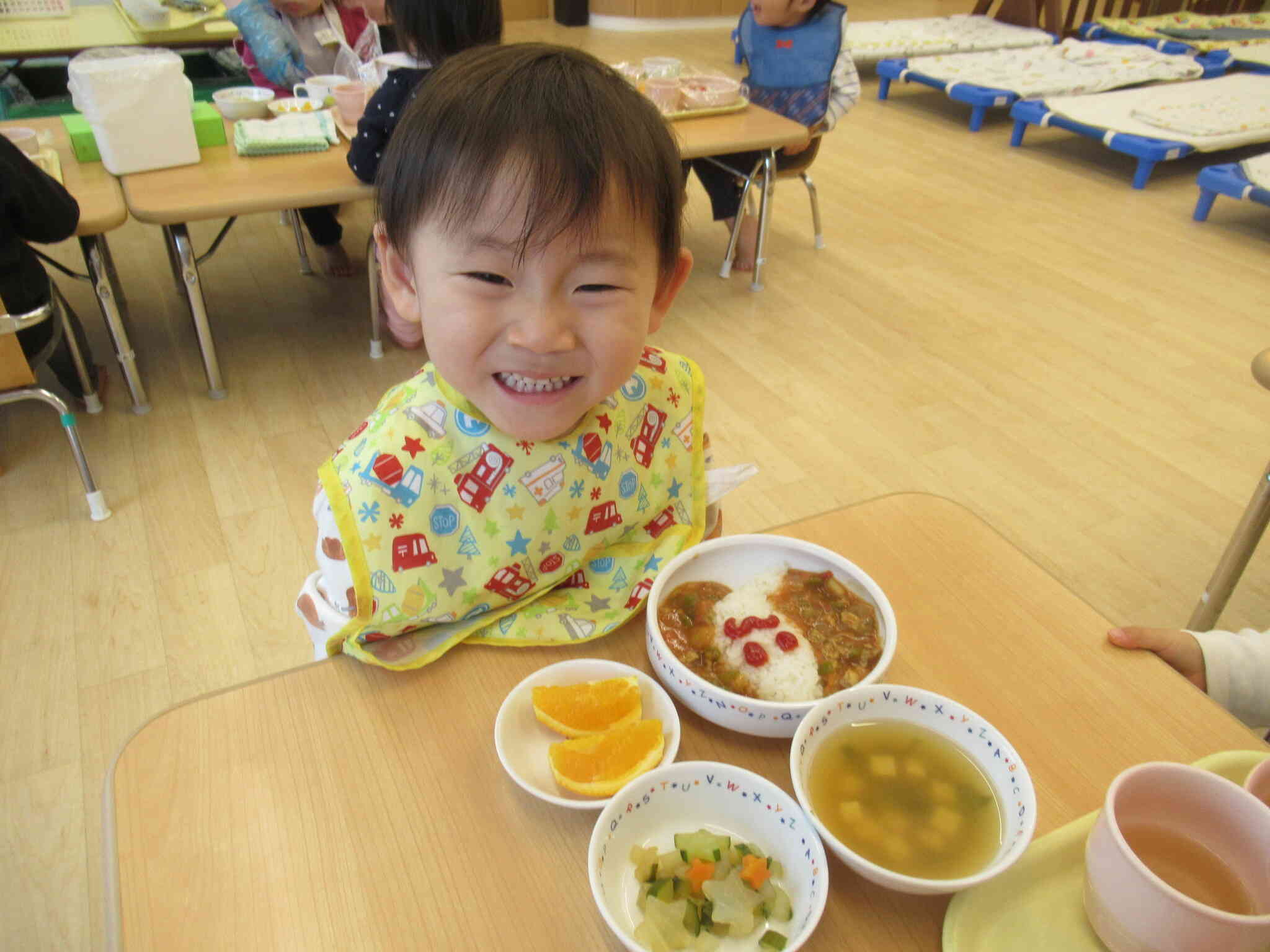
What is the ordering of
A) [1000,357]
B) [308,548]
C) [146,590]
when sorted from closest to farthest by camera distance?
[146,590]
[308,548]
[1000,357]

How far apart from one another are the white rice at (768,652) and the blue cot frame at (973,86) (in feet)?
16.6

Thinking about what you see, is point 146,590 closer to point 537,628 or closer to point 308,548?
point 308,548

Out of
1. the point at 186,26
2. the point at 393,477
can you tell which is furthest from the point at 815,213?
the point at 393,477

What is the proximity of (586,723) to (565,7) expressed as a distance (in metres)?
7.64

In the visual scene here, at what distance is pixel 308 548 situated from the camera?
2.05m

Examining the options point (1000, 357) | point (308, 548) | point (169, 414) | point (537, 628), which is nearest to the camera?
point (537, 628)

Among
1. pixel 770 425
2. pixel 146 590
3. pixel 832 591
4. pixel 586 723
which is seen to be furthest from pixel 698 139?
pixel 586 723

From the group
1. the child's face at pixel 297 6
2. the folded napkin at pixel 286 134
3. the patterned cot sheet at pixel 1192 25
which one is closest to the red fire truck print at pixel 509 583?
the folded napkin at pixel 286 134

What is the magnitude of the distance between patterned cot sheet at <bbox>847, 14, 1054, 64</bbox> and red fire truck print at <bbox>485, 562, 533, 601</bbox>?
5.79 m

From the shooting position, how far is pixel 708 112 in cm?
290

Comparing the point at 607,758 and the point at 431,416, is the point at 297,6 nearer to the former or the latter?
the point at 431,416

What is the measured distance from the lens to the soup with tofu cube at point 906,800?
66 centimetres

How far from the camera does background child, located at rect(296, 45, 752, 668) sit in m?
0.70

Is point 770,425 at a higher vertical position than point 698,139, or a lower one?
lower
